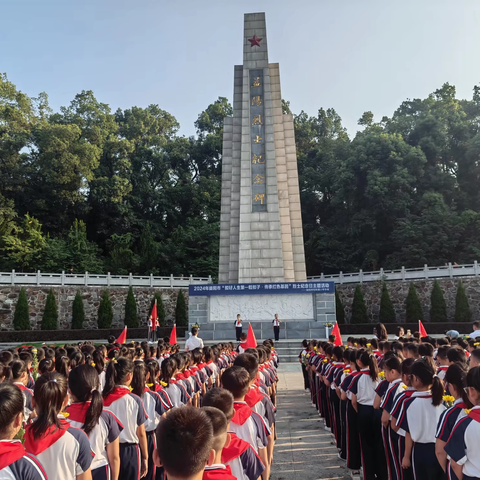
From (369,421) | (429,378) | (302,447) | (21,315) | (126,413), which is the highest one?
(21,315)

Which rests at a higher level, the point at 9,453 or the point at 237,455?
the point at 9,453

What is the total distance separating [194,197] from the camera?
3381 cm

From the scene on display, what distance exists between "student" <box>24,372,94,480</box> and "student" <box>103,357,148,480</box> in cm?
87

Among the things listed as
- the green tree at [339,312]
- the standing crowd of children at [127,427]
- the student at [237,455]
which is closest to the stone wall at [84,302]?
the green tree at [339,312]

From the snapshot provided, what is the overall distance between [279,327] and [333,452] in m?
10.0

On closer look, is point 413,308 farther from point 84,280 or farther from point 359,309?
point 84,280

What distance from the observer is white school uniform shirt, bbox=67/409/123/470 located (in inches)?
114

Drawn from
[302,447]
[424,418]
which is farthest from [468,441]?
[302,447]

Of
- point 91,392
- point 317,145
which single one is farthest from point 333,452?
point 317,145

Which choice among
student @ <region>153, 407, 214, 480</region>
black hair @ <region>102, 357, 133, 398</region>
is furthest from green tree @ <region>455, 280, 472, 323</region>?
student @ <region>153, 407, 214, 480</region>

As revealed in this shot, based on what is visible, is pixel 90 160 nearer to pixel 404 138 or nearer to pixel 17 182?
pixel 17 182

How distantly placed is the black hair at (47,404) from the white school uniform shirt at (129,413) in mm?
894

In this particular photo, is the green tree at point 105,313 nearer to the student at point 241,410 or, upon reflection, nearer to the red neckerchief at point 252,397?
the red neckerchief at point 252,397

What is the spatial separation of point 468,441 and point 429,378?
783 mm
